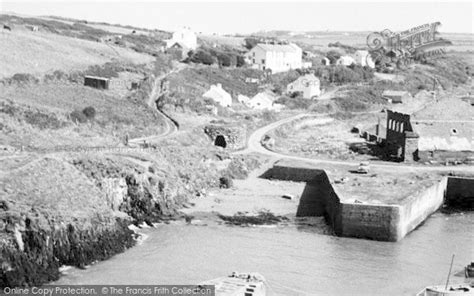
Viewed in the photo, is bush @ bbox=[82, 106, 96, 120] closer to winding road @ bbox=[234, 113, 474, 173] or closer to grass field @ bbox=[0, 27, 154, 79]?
winding road @ bbox=[234, 113, 474, 173]

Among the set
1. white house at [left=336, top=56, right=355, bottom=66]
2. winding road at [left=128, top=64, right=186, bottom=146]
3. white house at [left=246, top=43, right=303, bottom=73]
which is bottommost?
winding road at [left=128, top=64, right=186, bottom=146]

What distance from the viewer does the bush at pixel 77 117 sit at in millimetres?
52781

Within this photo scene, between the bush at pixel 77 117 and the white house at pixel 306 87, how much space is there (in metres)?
40.7

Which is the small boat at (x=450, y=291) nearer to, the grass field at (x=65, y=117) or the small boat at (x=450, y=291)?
the small boat at (x=450, y=291)

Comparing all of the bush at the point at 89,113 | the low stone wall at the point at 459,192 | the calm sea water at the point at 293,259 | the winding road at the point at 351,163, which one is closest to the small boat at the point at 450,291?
the calm sea water at the point at 293,259

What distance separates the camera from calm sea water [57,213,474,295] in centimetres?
3092

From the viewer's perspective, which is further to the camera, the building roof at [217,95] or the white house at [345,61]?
the white house at [345,61]

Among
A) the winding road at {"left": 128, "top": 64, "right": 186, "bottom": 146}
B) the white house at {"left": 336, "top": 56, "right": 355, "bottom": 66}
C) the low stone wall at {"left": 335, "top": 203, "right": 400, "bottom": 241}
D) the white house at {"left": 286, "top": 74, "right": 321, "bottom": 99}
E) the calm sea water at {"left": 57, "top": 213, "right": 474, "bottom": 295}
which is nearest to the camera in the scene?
the calm sea water at {"left": 57, "top": 213, "right": 474, "bottom": 295}

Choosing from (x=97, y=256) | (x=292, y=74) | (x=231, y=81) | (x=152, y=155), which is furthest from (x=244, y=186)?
(x=292, y=74)

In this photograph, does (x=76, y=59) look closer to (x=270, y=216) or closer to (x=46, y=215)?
(x=270, y=216)

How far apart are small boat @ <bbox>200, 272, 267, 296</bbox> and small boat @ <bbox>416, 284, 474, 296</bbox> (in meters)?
5.66

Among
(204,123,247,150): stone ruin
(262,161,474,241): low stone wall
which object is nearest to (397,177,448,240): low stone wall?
(262,161,474,241): low stone wall

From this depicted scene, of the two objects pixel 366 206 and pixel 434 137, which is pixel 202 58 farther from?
pixel 366 206

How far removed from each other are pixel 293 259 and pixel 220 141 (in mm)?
24272
